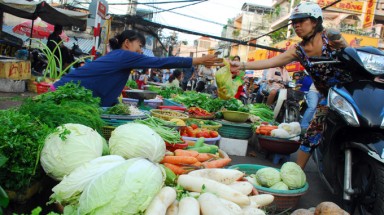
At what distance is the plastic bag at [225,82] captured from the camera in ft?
16.3

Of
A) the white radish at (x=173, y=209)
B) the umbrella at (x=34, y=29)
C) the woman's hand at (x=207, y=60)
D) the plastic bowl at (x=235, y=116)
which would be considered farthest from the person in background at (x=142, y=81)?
the white radish at (x=173, y=209)

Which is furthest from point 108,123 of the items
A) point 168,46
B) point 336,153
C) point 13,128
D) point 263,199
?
point 168,46

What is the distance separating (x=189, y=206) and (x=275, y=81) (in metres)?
8.71

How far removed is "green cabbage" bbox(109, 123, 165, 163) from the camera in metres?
2.48

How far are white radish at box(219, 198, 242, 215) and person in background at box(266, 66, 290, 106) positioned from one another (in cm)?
782

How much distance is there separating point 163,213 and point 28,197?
1.08 metres

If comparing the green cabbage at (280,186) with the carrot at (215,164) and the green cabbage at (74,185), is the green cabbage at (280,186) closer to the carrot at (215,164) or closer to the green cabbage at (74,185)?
the carrot at (215,164)

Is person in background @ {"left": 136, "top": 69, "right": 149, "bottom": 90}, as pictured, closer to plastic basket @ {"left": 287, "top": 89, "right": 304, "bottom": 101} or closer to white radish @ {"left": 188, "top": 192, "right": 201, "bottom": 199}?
plastic basket @ {"left": 287, "top": 89, "right": 304, "bottom": 101}

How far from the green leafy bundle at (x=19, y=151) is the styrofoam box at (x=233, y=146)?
345 cm

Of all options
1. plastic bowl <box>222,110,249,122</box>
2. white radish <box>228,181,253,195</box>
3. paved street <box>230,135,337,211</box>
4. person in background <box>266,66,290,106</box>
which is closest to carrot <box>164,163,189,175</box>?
white radish <box>228,181,253,195</box>

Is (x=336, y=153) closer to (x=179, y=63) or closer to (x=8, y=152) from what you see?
(x=179, y=63)

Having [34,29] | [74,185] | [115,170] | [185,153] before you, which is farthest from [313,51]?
[34,29]

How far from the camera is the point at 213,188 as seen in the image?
2.20 metres

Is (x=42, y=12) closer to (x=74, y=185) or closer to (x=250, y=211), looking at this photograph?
(x=74, y=185)
